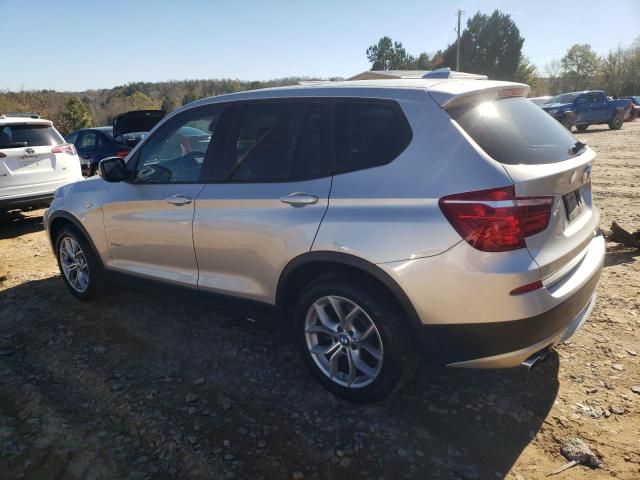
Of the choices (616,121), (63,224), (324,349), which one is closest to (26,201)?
(63,224)

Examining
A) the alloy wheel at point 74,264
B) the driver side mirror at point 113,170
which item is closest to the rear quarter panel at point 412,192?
the driver side mirror at point 113,170

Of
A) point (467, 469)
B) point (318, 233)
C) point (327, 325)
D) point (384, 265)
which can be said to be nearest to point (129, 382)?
point (327, 325)

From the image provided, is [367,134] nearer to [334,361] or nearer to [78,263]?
[334,361]

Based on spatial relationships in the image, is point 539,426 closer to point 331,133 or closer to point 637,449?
point 637,449

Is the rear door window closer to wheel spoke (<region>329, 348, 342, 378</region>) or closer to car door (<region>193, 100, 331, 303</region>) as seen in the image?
car door (<region>193, 100, 331, 303</region>)

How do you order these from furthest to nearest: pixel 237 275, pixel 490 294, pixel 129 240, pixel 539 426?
pixel 129 240 < pixel 237 275 < pixel 539 426 < pixel 490 294

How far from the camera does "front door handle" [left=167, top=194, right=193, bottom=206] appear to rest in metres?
3.25

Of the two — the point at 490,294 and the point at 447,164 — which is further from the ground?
the point at 447,164

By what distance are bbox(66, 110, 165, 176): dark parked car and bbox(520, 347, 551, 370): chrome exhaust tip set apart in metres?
9.10

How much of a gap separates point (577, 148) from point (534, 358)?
1.28 meters

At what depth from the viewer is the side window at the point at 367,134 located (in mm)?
2453

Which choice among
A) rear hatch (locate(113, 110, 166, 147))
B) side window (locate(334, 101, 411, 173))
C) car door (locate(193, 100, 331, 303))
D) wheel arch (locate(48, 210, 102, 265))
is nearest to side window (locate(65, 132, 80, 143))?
rear hatch (locate(113, 110, 166, 147))

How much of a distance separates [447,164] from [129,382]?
245 centimetres

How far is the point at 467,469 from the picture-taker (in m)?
2.28
